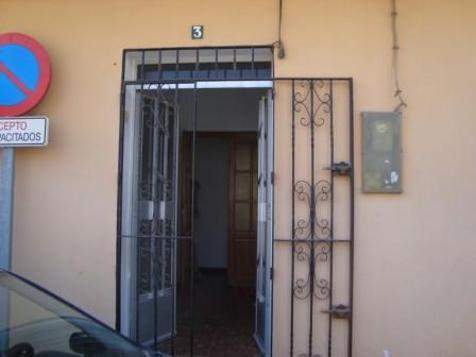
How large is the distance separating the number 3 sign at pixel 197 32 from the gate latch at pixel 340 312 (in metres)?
2.39

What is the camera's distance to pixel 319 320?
14.6 feet

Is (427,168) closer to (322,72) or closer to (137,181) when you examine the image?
(322,72)

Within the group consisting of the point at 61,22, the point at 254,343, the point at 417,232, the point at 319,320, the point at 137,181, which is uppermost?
the point at 61,22

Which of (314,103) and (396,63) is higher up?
(396,63)

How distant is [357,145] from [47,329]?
2709 millimetres

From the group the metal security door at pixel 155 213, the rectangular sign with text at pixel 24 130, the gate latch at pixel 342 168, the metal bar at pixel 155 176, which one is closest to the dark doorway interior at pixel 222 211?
the metal security door at pixel 155 213

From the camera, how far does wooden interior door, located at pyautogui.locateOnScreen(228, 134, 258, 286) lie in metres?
8.34

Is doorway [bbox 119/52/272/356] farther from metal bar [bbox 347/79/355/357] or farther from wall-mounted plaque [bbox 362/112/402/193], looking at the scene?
wall-mounted plaque [bbox 362/112/402/193]

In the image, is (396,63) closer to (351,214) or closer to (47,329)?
(351,214)

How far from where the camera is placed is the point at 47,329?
2723mm

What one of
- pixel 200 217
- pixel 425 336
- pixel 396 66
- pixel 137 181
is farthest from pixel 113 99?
pixel 200 217

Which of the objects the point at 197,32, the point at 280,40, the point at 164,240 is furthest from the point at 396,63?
the point at 164,240

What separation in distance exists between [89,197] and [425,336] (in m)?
2.86

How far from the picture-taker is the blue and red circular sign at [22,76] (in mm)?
4594
